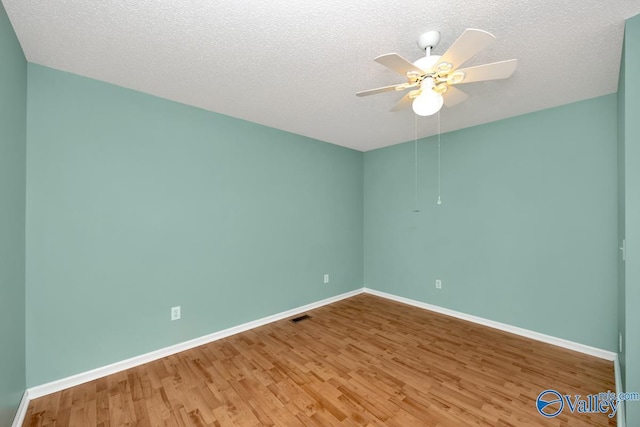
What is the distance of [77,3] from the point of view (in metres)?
1.35

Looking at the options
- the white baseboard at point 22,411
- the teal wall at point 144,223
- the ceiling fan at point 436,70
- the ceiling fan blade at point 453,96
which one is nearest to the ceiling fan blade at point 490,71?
the ceiling fan at point 436,70

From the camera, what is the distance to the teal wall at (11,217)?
143 centimetres

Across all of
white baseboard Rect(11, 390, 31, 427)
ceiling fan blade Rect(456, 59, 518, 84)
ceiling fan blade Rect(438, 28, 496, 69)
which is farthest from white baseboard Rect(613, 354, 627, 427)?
white baseboard Rect(11, 390, 31, 427)

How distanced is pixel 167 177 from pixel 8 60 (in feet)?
3.88

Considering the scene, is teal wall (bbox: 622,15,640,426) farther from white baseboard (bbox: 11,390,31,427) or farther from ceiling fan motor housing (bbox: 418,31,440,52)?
white baseboard (bbox: 11,390,31,427)

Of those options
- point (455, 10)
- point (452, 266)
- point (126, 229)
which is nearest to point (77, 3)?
point (126, 229)

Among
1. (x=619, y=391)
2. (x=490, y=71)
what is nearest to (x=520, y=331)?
(x=619, y=391)

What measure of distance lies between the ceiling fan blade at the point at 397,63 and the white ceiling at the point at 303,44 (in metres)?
0.28

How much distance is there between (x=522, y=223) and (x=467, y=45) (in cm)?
242

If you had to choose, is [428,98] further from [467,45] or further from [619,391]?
[619,391]
